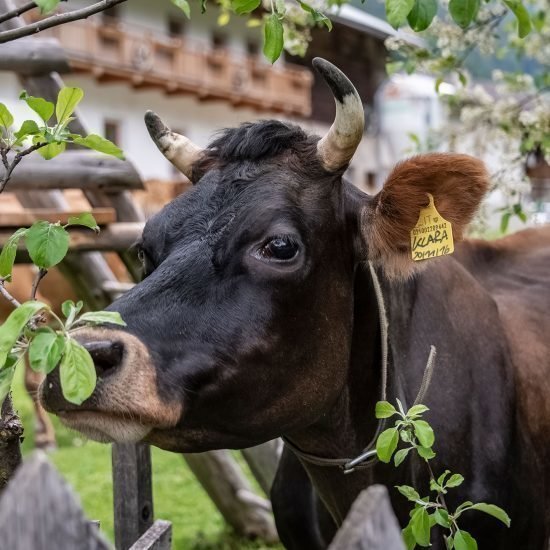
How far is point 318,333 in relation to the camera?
2457 millimetres

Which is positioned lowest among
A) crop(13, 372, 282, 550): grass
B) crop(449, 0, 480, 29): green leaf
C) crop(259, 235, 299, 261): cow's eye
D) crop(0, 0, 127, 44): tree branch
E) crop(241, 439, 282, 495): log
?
crop(13, 372, 282, 550): grass

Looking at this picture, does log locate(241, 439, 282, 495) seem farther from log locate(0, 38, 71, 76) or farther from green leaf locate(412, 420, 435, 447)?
green leaf locate(412, 420, 435, 447)

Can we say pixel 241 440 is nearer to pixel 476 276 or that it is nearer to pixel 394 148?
pixel 476 276

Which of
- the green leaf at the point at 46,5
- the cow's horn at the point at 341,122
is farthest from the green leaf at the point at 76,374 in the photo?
the cow's horn at the point at 341,122

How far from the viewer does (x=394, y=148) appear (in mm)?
35656

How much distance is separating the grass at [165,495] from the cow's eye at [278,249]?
3.14 metres

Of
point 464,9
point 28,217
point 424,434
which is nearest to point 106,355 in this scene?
point 424,434

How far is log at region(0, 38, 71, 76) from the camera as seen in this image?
4.35 m

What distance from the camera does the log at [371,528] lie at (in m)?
1.08

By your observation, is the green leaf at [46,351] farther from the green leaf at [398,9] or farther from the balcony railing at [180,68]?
the balcony railing at [180,68]

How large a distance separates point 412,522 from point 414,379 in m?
0.89

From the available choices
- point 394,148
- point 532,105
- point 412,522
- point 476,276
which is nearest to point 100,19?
point 394,148

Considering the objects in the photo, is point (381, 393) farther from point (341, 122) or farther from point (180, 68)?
point (180, 68)

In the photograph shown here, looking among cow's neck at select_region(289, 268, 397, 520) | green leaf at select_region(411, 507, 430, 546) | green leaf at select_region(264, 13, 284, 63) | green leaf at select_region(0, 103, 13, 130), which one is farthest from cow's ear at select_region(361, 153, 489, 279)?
green leaf at select_region(0, 103, 13, 130)
